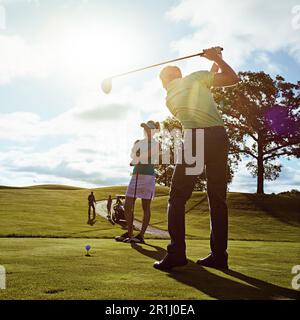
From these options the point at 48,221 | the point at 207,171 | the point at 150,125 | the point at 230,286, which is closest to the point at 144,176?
the point at 150,125

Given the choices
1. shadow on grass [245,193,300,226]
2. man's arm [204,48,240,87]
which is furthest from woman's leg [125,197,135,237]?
shadow on grass [245,193,300,226]

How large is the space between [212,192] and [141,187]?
4595 mm

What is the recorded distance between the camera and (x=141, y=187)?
9.67 m

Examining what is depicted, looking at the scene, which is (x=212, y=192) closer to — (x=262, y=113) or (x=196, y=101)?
(x=196, y=101)

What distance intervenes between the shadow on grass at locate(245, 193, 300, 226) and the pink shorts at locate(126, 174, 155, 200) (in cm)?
2758

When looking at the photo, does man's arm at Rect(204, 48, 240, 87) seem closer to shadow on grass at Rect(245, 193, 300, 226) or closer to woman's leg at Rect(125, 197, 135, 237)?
woman's leg at Rect(125, 197, 135, 237)

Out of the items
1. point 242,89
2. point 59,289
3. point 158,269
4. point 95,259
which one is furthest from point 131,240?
point 242,89

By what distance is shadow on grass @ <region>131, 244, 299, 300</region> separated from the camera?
3.44 meters

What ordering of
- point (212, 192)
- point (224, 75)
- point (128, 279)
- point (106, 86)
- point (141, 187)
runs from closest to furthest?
1. point (128, 279)
2. point (212, 192)
3. point (224, 75)
4. point (106, 86)
5. point (141, 187)

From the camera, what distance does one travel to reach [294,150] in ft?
157

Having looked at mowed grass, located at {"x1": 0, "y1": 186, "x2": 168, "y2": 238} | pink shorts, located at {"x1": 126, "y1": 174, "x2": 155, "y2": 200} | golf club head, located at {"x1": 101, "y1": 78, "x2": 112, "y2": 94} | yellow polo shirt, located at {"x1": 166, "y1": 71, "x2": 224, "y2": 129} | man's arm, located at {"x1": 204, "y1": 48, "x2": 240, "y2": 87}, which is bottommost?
mowed grass, located at {"x1": 0, "y1": 186, "x2": 168, "y2": 238}

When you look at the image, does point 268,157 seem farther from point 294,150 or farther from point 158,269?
point 158,269

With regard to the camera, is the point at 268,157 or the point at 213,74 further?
the point at 268,157
